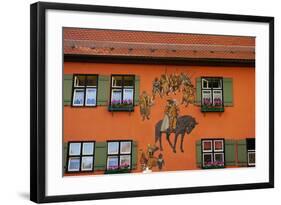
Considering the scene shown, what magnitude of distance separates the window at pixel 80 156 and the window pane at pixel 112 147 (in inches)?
3.7

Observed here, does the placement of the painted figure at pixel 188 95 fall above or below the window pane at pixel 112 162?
above

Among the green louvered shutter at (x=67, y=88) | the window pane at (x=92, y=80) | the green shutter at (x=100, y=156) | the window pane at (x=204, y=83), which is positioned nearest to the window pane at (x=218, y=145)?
the window pane at (x=204, y=83)

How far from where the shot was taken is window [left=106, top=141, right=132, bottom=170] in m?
3.53

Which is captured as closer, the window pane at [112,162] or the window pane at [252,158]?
the window pane at [112,162]

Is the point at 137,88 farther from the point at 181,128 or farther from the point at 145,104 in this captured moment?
the point at 181,128

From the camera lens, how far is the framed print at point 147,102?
3.27m

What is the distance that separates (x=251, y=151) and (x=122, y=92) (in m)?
0.89

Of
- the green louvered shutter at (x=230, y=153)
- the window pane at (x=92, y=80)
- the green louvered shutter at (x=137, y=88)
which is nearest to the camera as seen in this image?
the window pane at (x=92, y=80)

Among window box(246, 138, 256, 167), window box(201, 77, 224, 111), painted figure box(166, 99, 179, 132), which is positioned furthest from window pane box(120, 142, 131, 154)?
window box(246, 138, 256, 167)

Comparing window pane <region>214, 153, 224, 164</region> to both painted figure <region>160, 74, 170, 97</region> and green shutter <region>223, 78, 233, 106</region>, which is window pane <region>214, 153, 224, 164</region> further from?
painted figure <region>160, 74, 170, 97</region>

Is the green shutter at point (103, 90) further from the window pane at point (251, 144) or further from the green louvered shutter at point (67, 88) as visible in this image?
the window pane at point (251, 144)

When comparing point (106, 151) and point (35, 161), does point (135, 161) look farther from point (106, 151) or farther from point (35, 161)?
point (35, 161)

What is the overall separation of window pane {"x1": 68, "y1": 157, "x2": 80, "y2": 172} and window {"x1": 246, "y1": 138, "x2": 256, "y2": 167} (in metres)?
1.06

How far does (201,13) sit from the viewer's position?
3.64m
